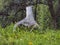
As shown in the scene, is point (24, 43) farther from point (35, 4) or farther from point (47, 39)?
point (35, 4)

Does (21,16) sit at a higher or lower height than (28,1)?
lower

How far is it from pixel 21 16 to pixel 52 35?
2.36m

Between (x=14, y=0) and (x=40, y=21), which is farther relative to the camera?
(x=14, y=0)

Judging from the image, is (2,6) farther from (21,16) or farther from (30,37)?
(30,37)

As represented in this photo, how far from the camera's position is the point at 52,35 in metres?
4.07

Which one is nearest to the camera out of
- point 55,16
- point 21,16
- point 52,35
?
point 52,35

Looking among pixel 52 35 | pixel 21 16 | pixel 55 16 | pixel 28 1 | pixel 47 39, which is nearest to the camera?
pixel 47 39

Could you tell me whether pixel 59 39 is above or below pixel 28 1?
below

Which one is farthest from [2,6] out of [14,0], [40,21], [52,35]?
[52,35]

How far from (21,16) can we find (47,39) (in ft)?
8.57

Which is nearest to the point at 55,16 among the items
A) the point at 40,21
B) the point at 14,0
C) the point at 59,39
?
the point at 40,21

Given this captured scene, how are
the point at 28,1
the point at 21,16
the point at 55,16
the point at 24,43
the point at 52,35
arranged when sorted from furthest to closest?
the point at 21,16, the point at 28,1, the point at 55,16, the point at 52,35, the point at 24,43

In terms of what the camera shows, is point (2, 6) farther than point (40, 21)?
Yes

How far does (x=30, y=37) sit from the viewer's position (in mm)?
3863
